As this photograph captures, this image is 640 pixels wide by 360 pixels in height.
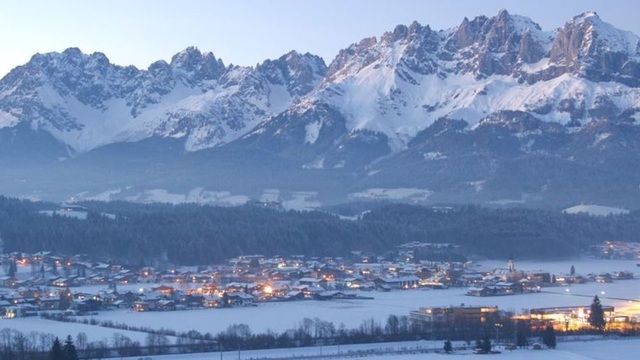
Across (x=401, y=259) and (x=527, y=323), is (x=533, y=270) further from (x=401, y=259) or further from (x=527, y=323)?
(x=527, y=323)

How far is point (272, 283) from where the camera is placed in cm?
8731

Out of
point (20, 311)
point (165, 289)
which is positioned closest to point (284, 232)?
point (165, 289)

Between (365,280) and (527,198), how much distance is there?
59836 mm

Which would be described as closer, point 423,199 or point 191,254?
point 191,254

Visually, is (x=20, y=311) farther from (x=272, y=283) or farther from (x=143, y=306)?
(x=272, y=283)

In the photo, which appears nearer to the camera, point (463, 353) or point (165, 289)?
point (463, 353)

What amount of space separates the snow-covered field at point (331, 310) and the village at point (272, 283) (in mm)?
1517

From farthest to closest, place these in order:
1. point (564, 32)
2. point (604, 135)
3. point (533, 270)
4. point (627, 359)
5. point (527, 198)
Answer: point (564, 32), point (604, 135), point (527, 198), point (533, 270), point (627, 359)

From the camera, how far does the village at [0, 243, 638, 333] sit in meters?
67.1

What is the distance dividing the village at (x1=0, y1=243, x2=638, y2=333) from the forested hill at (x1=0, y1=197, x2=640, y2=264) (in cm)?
264

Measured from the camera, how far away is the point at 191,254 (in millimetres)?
102625

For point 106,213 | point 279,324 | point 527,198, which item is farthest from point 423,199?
point 279,324

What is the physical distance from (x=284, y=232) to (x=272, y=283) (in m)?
24.1

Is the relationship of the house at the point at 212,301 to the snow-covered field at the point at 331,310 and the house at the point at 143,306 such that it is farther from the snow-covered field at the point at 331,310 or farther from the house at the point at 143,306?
the house at the point at 143,306
